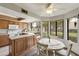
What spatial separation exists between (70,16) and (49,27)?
80cm

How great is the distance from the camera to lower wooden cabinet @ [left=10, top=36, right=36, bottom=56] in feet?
9.22

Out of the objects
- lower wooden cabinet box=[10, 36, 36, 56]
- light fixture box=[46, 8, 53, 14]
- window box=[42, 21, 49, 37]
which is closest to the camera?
window box=[42, 21, 49, 37]

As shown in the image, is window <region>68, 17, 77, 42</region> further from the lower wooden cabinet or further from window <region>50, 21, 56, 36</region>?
the lower wooden cabinet

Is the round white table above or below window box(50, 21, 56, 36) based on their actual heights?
below

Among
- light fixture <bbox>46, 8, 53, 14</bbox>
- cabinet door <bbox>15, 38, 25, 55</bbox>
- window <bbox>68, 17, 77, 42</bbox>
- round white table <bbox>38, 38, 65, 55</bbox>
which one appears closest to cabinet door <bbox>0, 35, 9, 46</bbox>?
cabinet door <bbox>15, 38, 25, 55</bbox>

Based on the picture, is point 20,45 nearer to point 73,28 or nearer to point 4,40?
point 4,40

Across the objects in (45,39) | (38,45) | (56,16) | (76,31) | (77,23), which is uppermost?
(56,16)

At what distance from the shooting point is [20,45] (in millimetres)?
3258

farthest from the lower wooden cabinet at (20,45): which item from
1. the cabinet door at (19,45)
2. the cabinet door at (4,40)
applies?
the cabinet door at (4,40)

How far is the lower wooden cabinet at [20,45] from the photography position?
2810mm

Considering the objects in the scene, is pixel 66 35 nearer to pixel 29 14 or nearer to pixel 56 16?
pixel 56 16

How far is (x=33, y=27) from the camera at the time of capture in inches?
103

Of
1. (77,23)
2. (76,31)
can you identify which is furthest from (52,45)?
(77,23)

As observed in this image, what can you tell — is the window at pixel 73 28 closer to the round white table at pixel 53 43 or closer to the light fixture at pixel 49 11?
the round white table at pixel 53 43
